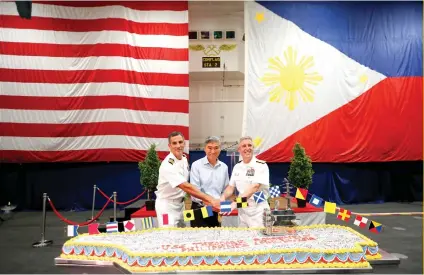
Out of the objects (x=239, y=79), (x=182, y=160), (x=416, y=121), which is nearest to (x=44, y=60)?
(x=239, y=79)

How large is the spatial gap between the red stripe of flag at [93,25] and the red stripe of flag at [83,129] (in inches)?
87.1

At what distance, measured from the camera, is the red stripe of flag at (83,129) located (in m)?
8.64

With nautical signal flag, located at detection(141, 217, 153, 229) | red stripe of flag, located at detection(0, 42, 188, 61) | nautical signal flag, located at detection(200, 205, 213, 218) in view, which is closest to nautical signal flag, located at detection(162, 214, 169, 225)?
nautical signal flag, located at detection(141, 217, 153, 229)

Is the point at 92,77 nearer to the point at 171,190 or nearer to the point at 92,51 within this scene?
the point at 92,51

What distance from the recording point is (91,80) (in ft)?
28.8

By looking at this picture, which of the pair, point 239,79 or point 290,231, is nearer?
point 290,231

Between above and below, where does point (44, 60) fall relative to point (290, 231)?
above

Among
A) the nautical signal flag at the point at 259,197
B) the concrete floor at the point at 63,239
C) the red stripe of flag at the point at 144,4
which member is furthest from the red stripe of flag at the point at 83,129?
the nautical signal flag at the point at 259,197

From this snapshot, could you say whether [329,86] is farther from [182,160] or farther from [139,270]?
[139,270]

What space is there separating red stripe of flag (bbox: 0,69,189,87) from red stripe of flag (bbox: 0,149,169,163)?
1628 millimetres

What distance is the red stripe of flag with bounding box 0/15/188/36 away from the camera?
8.59 m

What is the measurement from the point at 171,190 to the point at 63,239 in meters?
3.30

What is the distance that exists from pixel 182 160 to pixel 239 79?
7340 mm

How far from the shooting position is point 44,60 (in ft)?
28.5
